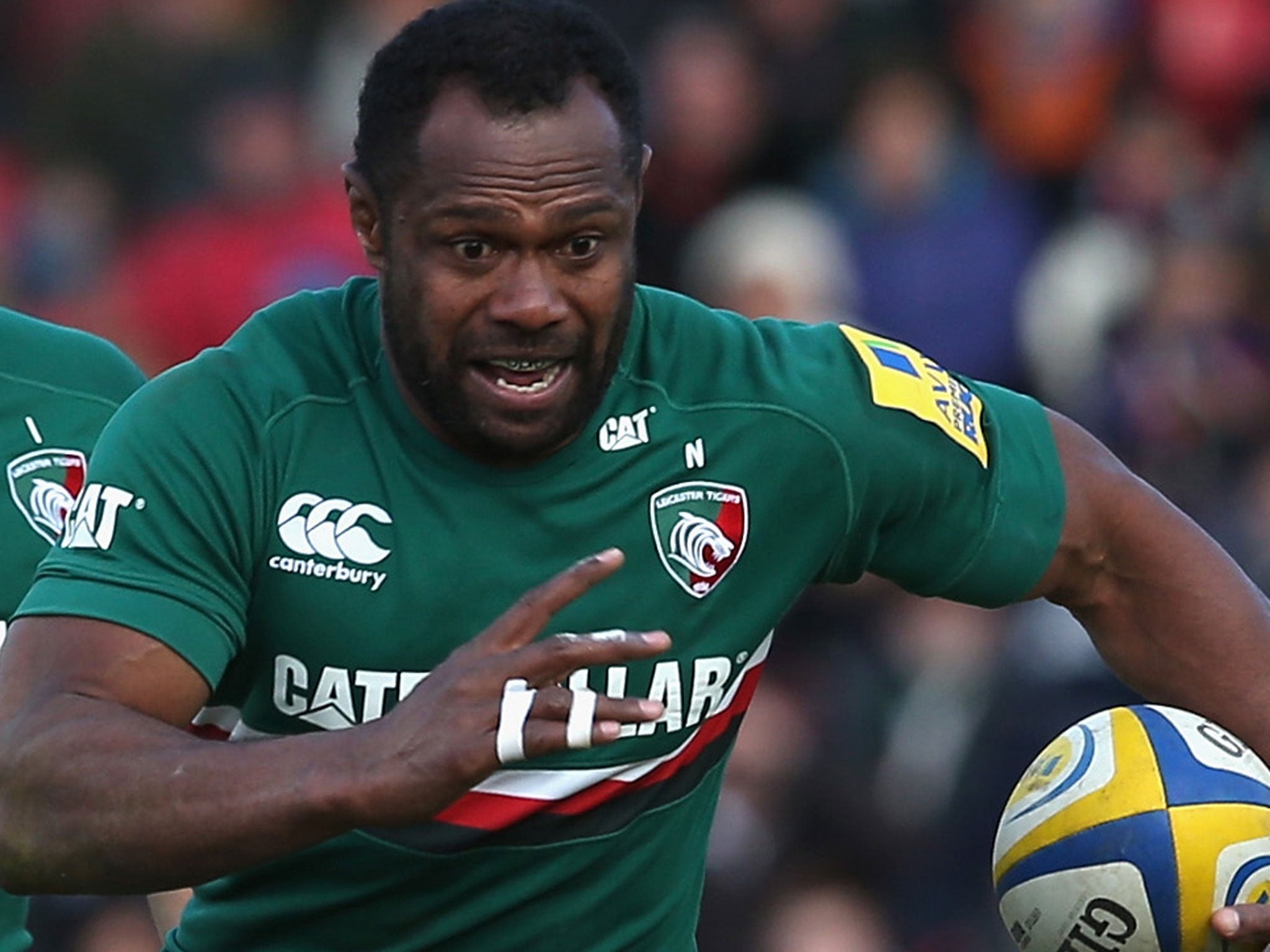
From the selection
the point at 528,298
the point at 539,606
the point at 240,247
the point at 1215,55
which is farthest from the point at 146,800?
the point at 1215,55

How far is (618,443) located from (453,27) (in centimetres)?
76

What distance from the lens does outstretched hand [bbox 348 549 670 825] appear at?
3.30 meters

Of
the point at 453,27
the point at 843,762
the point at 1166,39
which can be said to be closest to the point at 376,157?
the point at 453,27

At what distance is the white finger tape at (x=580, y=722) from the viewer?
331 centimetres

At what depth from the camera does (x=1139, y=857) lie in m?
4.32

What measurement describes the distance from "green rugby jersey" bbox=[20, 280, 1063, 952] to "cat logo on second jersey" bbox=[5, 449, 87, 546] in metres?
0.76

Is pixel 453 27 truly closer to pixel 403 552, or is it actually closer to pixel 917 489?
pixel 403 552

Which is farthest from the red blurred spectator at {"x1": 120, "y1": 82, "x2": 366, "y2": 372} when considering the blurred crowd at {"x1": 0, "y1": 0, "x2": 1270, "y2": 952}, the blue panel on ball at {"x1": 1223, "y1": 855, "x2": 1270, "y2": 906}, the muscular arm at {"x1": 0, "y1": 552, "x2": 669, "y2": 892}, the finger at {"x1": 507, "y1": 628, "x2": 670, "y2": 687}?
the finger at {"x1": 507, "y1": 628, "x2": 670, "y2": 687}

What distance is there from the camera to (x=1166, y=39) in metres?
9.75

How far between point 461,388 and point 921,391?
0.92m

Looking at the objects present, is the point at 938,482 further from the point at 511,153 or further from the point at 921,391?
the point at 511,153

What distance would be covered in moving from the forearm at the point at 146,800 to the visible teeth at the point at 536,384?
767 millimetres

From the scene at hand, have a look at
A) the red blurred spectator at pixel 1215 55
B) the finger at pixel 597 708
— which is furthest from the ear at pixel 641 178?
the red blurred spectator at pixel 1215 55

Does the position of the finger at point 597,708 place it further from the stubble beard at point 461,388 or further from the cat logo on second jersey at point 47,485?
the cat logo on second jersey at point 47,485
